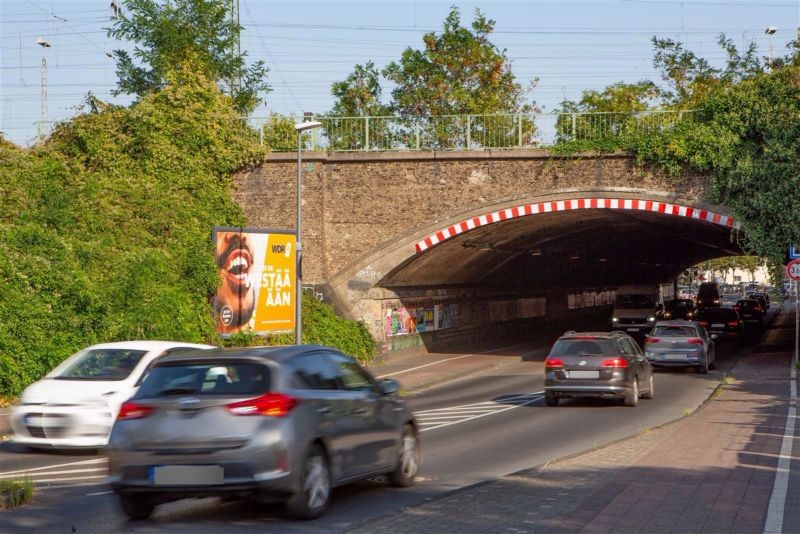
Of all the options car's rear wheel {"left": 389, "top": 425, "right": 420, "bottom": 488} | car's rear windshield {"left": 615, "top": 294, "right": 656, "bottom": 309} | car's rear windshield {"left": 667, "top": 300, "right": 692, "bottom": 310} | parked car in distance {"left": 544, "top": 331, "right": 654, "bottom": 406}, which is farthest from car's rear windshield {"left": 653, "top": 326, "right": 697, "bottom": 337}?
car's rear windshield {"left": 667, "top": 300, "right": 692, "bottom": 310}

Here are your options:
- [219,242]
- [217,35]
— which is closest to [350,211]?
[219,242]

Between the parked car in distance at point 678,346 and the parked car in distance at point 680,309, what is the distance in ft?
85.4

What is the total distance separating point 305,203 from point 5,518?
25.7m

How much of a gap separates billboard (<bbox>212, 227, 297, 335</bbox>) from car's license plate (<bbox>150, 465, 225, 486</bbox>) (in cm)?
2040

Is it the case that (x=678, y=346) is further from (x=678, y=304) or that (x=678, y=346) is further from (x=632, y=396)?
(x=678, y=304)

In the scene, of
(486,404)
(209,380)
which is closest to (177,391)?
(209,380)

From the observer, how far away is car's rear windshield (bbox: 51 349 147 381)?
15641 millimetres

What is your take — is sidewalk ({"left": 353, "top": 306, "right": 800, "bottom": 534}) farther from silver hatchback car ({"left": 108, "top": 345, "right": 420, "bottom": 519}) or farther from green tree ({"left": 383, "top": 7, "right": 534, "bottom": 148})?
green tree ({"left": 383, "top": 7, "right": 534, "bottom": 148})

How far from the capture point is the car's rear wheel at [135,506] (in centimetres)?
916

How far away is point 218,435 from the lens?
344 inches

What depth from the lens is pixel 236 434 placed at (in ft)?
28.6

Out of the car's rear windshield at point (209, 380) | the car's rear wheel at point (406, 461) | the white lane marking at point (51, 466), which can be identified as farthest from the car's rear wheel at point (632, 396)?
the car's rear windshield at point (209, 380)

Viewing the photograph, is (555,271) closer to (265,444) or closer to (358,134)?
(358,134)

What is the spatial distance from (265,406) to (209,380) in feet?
2.06
